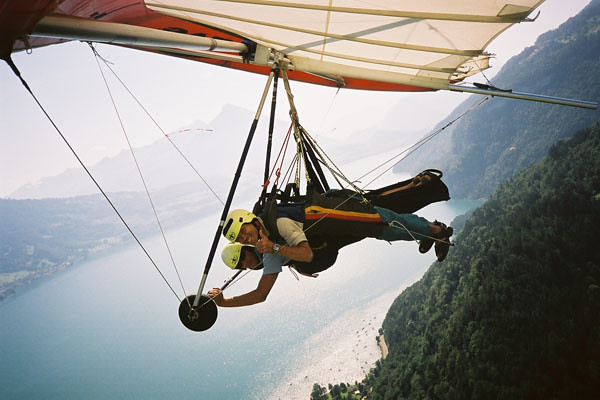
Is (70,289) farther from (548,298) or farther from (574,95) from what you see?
(574,95)

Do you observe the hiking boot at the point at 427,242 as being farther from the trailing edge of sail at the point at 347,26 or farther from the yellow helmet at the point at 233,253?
the yellow helmet at the point at 233,253

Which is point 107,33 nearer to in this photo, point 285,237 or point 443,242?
point 285,237

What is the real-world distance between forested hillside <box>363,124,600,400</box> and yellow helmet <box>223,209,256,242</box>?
36.6 metres

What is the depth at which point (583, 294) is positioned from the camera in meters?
32.8

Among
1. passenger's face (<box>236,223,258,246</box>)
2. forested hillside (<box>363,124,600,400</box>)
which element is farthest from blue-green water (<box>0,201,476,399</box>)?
passenger's face (<box>236,223,258,246</box>)

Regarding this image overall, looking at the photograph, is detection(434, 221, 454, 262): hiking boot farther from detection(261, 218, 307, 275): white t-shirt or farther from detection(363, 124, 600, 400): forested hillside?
detection(363, 124, 600, 400): forested hillside

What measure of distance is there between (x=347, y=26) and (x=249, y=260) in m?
1.75

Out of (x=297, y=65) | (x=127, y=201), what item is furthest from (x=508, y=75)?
(x=127, y=201)

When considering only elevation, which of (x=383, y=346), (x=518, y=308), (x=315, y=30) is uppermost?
(x=315, y=30)

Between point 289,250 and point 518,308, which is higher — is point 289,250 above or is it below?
above

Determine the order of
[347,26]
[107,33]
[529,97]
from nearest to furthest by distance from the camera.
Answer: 1. [107,33]
2. [347,26]
3. [529,97]

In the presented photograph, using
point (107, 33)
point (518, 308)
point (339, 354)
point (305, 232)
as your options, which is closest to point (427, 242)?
point (305, 232)

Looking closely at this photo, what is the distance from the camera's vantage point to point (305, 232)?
2.12 m

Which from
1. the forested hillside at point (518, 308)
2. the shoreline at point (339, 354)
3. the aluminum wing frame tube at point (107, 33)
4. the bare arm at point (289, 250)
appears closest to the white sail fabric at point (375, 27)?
the aluminum wing frame tube at point (107, 33)
